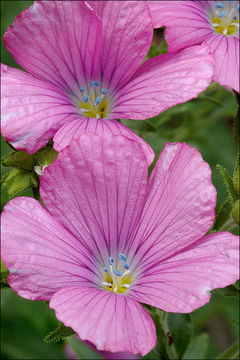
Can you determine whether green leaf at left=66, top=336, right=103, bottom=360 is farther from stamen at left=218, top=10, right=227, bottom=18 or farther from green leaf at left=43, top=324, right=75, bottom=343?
stamen at left=218, top=10, right=227, bottom=18

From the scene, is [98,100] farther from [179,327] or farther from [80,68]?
[179,327]

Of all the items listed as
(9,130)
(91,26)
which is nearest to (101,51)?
(91,26)

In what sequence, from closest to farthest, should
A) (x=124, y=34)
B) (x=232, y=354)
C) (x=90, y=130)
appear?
1. (x=90, y=130)
2. (x=124, y=34)
3. (x=232, y=354)

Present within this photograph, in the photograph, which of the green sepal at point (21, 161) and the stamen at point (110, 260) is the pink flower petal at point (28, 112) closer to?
the green sepal at point (21, 161)

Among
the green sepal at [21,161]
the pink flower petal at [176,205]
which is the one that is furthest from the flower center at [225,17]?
the green sepal at [21,161]

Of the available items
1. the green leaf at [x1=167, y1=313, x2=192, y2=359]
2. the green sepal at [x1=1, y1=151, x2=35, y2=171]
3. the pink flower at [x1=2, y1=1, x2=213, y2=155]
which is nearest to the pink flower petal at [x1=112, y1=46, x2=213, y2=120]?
the pink flower at [x1=2, y1=1, x2=213, y2=155]

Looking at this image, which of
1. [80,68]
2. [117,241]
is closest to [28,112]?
[80,68]
